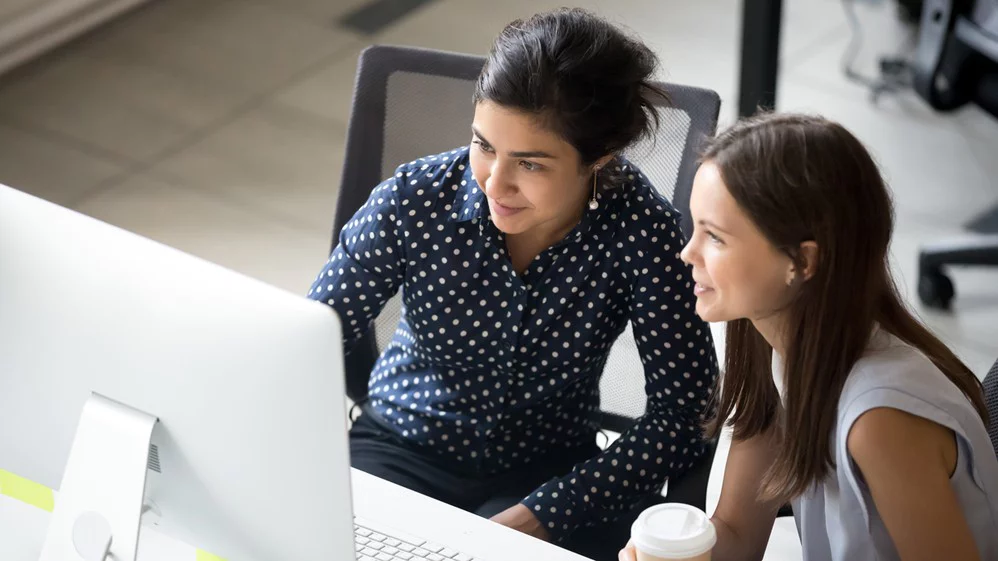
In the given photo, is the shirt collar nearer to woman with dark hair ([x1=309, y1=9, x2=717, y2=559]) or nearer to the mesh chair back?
woman with dark hair ([x1=309, y1=9, x2=717, y2=559])

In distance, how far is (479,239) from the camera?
1.56 metres

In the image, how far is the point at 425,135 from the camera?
1.71 m

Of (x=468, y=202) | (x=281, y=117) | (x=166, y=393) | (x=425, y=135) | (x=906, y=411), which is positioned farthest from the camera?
(x=281, y=117)

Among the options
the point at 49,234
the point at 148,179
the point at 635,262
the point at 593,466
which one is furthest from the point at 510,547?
the point at 148,179

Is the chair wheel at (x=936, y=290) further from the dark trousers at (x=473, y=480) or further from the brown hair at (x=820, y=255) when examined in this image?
the brown hair at (x=820, y=255)

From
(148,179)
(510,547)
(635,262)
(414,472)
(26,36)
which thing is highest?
(26,36)

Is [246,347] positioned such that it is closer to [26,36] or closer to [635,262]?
[635,262]

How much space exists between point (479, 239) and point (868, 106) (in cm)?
218

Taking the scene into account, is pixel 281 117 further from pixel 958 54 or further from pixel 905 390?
pixel 905 390

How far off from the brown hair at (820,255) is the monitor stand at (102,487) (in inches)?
24.9

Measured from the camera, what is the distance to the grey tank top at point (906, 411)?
1230mm

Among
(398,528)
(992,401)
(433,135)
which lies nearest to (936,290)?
(992,401)

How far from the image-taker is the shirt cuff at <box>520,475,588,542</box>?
153 cm

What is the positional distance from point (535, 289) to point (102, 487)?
0.63m
